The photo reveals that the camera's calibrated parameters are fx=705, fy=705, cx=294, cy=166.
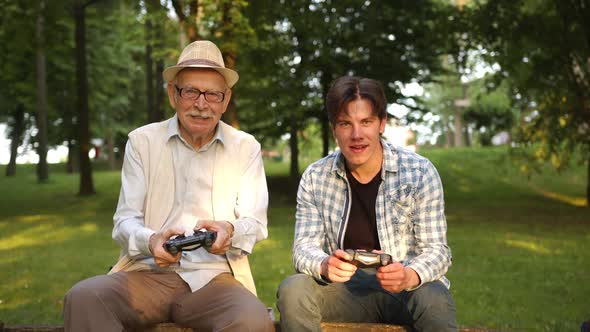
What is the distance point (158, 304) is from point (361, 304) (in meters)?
1.10

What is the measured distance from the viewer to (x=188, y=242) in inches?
136

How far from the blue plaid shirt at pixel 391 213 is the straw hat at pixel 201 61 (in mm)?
787

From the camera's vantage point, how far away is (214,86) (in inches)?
159

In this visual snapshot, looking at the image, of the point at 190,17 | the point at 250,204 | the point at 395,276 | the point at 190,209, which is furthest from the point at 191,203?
the point at 190,17

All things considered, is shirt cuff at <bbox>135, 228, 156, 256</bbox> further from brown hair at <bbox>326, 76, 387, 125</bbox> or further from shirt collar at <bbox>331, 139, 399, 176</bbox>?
brown hair at <bbox>326, 76, 387, 125</bbox>

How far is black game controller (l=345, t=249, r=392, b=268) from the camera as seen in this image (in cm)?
328

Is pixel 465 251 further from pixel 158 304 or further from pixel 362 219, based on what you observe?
pixel 158 304

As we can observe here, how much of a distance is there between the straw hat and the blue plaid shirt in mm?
787

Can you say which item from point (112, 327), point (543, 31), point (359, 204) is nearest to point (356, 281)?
point (359, 204)

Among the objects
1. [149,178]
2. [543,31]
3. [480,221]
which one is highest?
[543,31]

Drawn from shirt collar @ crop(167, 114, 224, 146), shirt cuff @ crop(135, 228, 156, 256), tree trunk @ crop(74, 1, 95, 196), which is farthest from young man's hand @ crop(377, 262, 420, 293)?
tree trunk @ crop(74, 1, 95, 196)

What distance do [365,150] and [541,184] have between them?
24311mm

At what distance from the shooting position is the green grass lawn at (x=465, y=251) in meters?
7.16

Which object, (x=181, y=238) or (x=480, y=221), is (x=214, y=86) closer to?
(x=181, y=238)
